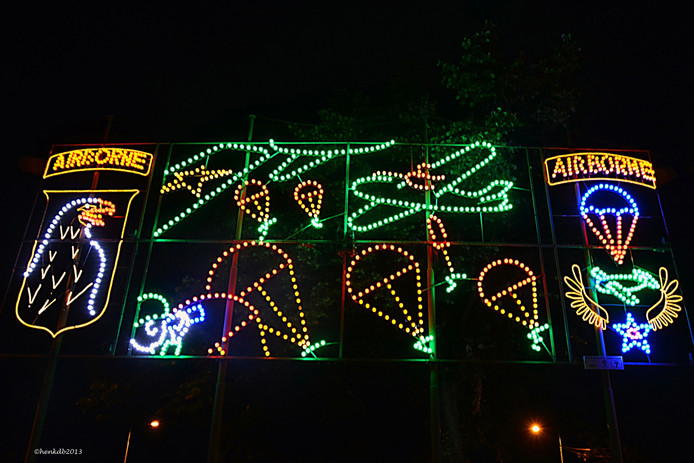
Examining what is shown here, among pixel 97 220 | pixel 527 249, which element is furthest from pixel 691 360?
pixel 97 220

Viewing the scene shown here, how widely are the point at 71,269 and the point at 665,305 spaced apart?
303 inches

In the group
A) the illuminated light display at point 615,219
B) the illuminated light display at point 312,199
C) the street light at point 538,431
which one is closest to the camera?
the illuminated light display at point 615,219

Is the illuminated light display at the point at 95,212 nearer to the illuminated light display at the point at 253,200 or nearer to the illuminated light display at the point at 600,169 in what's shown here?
the illuminated light display at the point at 253,200

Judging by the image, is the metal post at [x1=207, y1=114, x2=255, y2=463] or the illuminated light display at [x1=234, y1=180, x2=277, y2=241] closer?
the metal post at [x1=207, y1=114, x2=255, y2=463]

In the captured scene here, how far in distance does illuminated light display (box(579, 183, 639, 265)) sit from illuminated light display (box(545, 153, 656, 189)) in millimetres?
185

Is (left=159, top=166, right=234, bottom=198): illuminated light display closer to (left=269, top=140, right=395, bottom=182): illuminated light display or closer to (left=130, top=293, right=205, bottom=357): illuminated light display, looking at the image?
(left=269, top=140, right=395, bottom=182): illuminated light display

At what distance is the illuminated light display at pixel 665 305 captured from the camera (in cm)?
666

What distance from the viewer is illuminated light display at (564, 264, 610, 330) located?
22.0 feet

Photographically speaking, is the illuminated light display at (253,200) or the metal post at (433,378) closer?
the metal post at (433,378)

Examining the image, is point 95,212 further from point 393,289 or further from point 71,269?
point 393,289

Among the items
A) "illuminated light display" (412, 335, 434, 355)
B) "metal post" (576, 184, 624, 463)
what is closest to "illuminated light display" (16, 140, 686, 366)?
"illuminated light display" (412, 335, 434, 355)

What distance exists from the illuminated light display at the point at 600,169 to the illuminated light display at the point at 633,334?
2.04m

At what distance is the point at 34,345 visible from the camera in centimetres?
967

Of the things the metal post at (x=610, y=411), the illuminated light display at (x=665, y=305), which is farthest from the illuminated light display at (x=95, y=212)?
the illuminated light display at (x=665, y=305)
